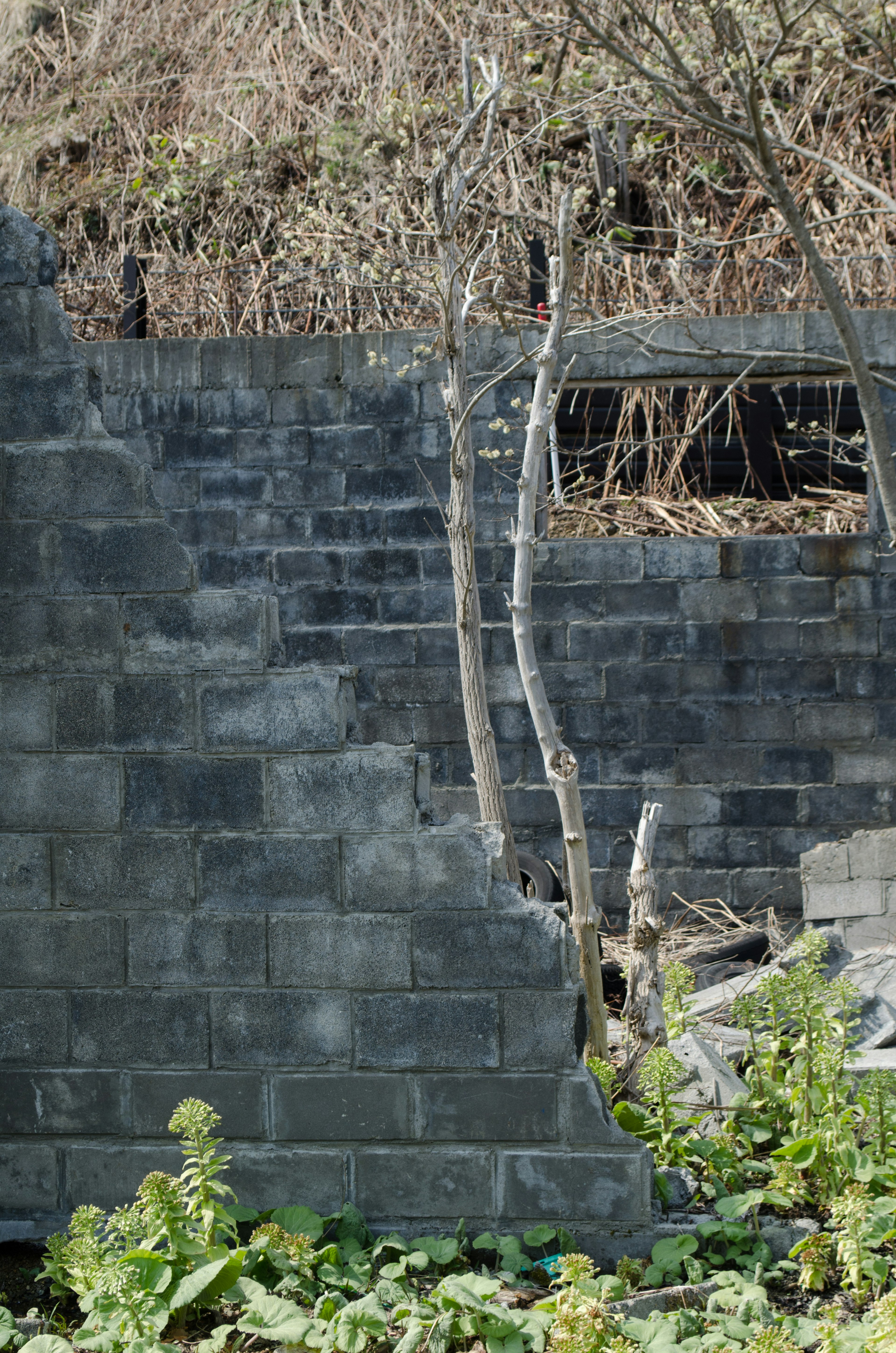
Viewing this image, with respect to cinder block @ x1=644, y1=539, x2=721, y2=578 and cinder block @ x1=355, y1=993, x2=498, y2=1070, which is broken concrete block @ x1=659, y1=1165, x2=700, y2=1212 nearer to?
cinder block @ x1=355, y1=993, x2=498, y2=1070

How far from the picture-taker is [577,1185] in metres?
3.75

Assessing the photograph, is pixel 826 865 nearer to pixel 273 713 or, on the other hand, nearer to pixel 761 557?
Answer: pixel 761 557

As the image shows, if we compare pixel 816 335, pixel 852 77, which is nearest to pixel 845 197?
pixel 852 77

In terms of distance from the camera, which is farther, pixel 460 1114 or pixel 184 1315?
pixel 460 1114

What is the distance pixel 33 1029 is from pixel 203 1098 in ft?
2.04

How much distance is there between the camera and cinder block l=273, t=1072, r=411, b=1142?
3.83 m

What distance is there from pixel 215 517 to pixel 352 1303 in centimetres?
508

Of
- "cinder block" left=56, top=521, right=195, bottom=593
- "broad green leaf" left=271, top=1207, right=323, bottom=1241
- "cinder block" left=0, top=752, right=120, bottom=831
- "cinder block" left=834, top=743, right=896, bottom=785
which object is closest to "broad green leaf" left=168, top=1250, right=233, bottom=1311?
"broad green leaf" left=271, top=1207, right=323, bottom=1241

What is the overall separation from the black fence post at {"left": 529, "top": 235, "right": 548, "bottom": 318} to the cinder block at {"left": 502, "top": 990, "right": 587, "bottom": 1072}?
524 cm

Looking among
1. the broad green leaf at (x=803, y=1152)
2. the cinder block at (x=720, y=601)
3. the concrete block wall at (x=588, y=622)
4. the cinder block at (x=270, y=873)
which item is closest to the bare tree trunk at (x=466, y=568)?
the concrete block wall at (x=588, y=622)

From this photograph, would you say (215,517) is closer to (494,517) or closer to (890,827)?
(494,517)

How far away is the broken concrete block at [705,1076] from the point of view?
448cm

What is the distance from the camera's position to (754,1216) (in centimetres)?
374

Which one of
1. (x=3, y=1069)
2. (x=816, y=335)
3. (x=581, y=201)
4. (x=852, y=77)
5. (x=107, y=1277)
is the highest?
(x=852, y=77)
